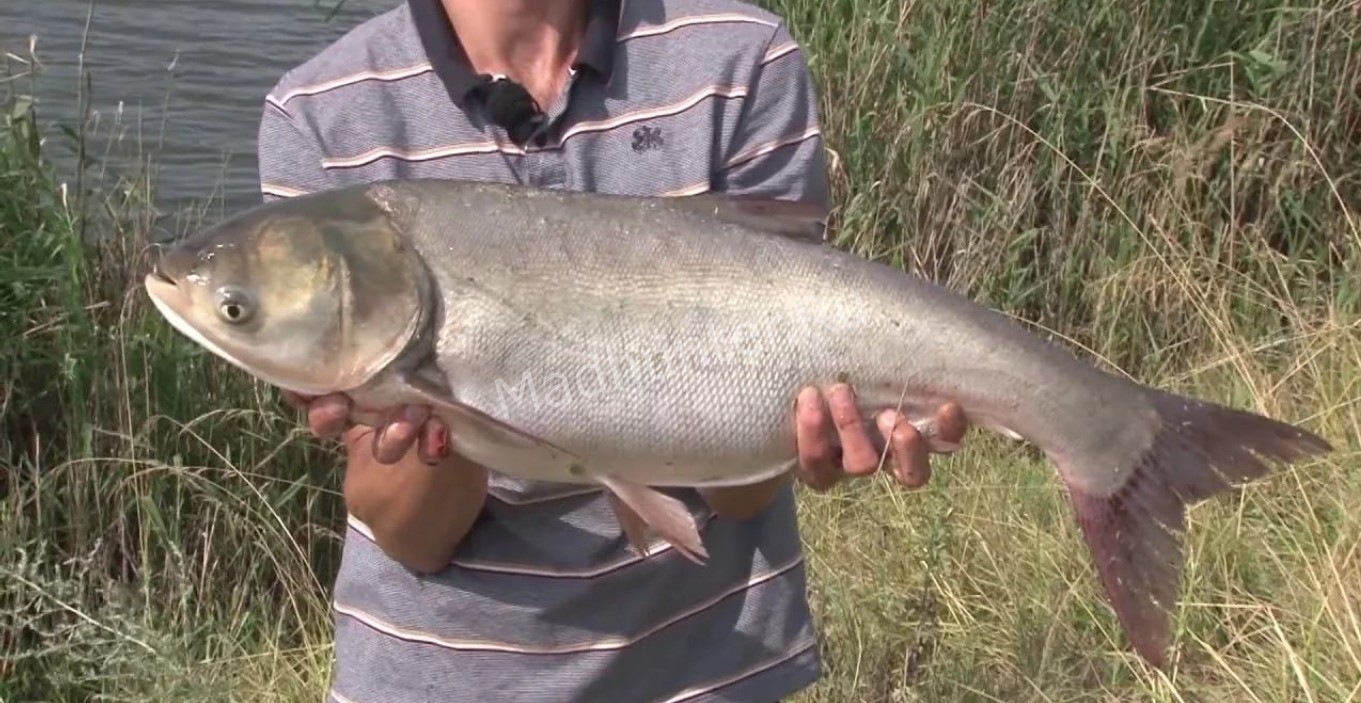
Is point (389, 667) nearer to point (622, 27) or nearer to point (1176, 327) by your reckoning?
point (622, 27)

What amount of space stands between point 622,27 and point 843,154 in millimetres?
2603

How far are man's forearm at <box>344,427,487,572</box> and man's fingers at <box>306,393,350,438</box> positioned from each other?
104 mm

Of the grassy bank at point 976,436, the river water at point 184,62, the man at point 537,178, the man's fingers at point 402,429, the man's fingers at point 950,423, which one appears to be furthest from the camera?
Result: the river water at point 184,62

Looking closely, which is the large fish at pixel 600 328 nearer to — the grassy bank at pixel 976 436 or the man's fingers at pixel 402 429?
the man's fingers at pixel 402 429

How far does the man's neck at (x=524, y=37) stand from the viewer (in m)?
2.18

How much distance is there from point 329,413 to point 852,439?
0.60m

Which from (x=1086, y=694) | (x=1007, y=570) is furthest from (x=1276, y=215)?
(x=1086, y=694)

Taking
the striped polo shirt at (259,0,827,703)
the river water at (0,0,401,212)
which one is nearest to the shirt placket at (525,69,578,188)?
the striped polo shirt at (259,0,827,703)

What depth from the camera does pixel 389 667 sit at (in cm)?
218

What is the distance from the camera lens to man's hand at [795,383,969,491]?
199 cm

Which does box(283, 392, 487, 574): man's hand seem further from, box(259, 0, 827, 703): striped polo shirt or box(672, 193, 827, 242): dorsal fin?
box(672, 193, 827, 242): dorsal fin

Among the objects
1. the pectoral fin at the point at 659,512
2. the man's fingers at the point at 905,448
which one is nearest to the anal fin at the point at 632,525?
the pectoral fin at the point at 659,512

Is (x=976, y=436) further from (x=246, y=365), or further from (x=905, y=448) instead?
(x=246, y=365)

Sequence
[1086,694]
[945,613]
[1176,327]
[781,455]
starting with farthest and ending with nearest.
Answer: [1176,327]
[945,613]
[1086,694]
[781,455]
